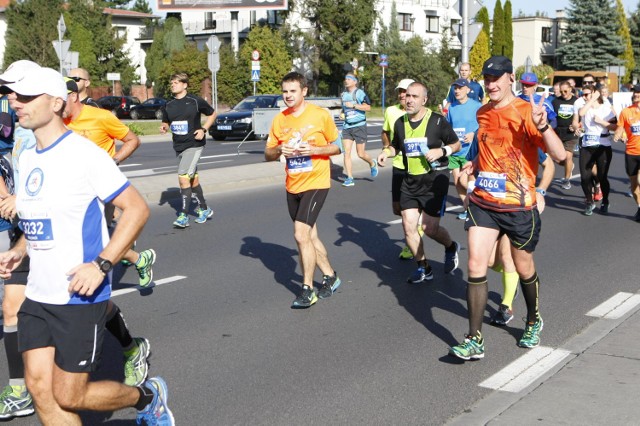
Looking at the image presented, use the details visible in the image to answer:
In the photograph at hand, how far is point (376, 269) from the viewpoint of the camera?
928 centimetres

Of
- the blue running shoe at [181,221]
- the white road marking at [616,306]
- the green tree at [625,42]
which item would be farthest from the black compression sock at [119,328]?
the green tree at [625,42]

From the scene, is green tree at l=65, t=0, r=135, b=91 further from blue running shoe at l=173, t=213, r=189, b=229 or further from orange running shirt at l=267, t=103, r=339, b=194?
orange running shirt at l=267, t=103, r=339, b=194

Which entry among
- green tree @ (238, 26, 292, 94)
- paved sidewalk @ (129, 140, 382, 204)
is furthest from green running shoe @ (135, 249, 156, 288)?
green tree @ (238, 26, 292, 94)

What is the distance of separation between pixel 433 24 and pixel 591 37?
1348cm

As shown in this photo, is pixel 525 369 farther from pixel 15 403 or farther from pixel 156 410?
pixel 15 403

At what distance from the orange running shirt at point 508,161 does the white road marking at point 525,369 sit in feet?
3.41

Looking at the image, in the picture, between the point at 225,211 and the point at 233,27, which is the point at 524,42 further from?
the point at 225,211

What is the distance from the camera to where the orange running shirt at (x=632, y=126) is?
12414mm

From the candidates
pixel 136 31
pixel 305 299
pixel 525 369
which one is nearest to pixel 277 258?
pixel 305 299

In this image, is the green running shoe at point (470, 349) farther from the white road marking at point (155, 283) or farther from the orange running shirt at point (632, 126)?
the orange running shirt at point (632, 126)

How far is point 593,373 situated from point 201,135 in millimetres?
7687

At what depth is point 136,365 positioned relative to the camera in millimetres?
5406

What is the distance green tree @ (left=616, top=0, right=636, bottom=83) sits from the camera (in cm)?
7369

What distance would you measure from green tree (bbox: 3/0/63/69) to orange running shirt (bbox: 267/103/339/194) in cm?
4778
